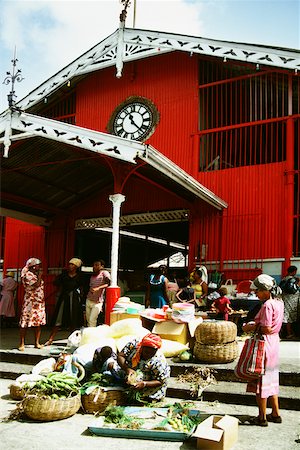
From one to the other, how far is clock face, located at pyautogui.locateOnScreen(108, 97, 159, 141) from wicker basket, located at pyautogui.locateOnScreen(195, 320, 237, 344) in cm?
702

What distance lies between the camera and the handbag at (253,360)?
16.5 feet

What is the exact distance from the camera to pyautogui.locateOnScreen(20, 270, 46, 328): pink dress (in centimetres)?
810

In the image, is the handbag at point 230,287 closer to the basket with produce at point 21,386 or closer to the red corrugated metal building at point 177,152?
the red corrugated metal building at point 177,152

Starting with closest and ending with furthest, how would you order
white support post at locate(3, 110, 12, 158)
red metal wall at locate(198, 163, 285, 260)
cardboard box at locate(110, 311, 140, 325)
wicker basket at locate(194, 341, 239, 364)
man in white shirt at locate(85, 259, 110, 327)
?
wicker basket at locate(194, 341, 239, 364)
cardboard box at locate(110, 311, 140, 325)
man in white shirt at locate(85, 259, 110, 327)
white support post at locate(3, 110, 12, 158)
red metal wall at locate(198, 163, 285, 260)

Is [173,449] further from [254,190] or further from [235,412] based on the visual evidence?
[254,190]

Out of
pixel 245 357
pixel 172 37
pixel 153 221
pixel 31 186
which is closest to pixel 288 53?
pixel 172 37

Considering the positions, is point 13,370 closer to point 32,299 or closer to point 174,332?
point 32,299

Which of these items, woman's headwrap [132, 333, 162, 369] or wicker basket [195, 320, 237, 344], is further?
wicker basket [195, 320, 237, 344]

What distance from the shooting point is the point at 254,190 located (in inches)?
444

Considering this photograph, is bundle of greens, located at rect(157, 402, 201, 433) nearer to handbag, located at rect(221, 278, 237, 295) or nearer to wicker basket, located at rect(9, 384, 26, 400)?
wicker basket, located at rect(9, 384, 26, 400)

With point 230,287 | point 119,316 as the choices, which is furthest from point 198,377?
point 230,287

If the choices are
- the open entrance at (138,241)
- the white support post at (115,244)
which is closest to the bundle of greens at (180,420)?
the white support post at (115,244)

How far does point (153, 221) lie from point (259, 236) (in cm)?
283

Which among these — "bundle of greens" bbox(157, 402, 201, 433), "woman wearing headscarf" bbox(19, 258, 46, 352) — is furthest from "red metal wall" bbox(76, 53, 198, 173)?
"bundle of greens" bbox(157, 402, 201, 433)
